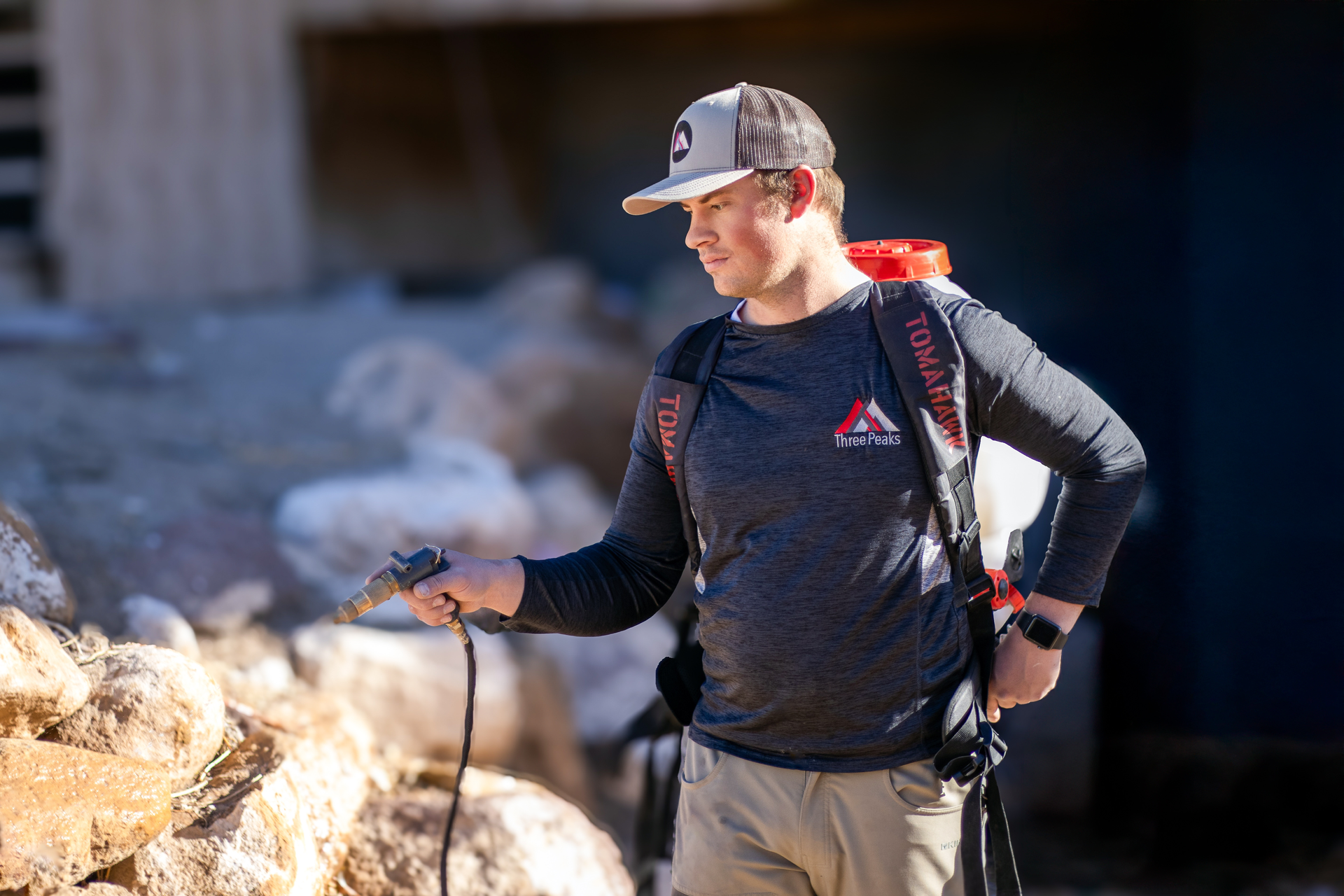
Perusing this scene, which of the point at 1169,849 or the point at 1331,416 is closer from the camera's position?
the point at 1331,416

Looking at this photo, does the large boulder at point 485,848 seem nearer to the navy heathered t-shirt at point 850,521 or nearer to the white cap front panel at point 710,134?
the navy heathered t-shirt at point 850,521

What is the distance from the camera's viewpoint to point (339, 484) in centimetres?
414

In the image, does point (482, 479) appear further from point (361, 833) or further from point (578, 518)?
point (361, 833)

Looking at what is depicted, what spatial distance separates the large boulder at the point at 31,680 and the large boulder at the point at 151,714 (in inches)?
1.8

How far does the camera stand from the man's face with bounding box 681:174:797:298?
5.74 feet

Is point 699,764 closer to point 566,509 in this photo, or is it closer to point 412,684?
point 412,684

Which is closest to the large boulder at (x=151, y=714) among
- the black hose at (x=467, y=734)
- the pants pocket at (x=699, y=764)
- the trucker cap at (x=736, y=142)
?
the black hose at (x=467, y=734)

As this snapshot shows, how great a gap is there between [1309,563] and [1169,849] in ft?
4.04

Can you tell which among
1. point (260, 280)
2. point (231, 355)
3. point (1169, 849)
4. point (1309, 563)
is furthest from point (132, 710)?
point (260, 280)

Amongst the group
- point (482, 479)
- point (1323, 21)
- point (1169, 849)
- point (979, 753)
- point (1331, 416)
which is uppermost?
point (1323, 21)

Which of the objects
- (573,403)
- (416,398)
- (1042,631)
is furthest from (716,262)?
(573,403)

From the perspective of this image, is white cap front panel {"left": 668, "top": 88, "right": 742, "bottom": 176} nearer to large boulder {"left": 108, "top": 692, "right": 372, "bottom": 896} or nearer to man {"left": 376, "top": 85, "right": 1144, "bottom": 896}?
man {"left": 376, "top": 85, "right": 1144, "bottom": 896}

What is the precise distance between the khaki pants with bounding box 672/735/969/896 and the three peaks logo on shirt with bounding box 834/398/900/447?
0.49 m

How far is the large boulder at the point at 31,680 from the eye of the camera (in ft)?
6.23
